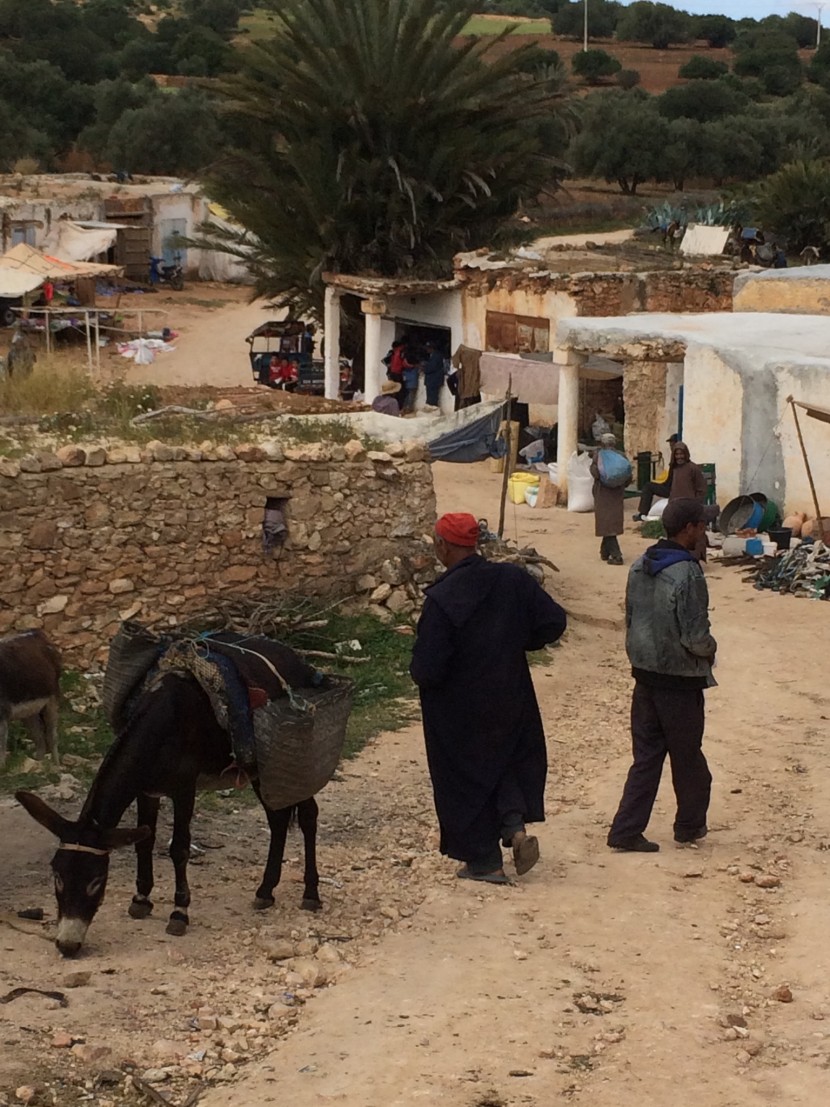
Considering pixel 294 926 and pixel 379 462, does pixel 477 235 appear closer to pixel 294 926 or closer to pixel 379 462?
pixel 379 462

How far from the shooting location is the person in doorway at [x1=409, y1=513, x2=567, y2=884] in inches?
254

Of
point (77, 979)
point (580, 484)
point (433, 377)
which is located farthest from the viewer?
point (433, 377)

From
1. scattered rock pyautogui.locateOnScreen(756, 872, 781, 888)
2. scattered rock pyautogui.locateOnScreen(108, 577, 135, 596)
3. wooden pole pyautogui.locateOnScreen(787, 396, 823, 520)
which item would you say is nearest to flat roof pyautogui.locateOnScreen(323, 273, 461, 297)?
wooden pole pyautogui.locateOnScreen(787, 396, 823, 520)

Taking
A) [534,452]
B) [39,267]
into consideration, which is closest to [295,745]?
[534,452]

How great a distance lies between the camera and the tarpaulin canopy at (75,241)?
35.2 meters

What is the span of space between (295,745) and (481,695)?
0.77 metres

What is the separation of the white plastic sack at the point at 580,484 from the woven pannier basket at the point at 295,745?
465 inches

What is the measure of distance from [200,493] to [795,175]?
91.5 ft

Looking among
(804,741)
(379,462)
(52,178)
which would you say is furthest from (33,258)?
(804,741)

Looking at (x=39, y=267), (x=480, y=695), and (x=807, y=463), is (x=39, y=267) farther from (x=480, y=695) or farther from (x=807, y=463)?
(x=480, y=695)

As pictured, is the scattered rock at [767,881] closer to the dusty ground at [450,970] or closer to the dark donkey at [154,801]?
the dusty ground at [450,970]

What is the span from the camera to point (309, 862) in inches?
258

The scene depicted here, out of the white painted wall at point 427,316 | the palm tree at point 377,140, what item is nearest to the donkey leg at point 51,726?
the white painted wall at point 427,316

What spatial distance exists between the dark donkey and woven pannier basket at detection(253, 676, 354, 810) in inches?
6.5
